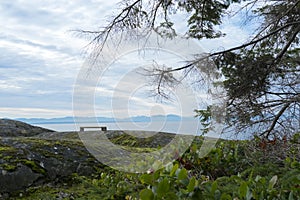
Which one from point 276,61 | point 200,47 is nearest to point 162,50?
point 200,47

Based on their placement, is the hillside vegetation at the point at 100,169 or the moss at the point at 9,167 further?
the moss at the point at 9,167

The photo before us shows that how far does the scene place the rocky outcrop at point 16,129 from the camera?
200 inches

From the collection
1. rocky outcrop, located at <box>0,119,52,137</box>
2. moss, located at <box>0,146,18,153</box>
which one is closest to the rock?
moss, located at <box>0,146,18,153</box>

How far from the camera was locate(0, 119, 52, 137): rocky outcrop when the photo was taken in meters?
5.09

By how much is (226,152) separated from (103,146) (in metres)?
1.73

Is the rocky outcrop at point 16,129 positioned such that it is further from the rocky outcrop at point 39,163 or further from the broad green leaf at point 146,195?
the broad green leaf at point 146,195

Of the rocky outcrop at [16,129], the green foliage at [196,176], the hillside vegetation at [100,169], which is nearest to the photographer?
the green foliage at [196,176]

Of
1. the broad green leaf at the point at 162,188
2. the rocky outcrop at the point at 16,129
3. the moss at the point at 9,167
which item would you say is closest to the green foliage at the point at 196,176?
the moss at the point at 9,167

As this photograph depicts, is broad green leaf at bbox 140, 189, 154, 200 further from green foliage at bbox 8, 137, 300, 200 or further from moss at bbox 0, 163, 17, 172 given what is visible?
moss at bbox 0, 163, 17, 172

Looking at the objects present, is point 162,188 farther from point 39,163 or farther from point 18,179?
point 39,163

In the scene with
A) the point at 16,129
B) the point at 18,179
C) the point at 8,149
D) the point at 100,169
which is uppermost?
the point at 16,129

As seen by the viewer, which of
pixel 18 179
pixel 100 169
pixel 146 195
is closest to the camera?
pixel 146 195

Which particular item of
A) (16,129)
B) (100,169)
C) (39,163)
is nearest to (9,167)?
(39,163)

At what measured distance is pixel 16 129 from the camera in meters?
5.36
